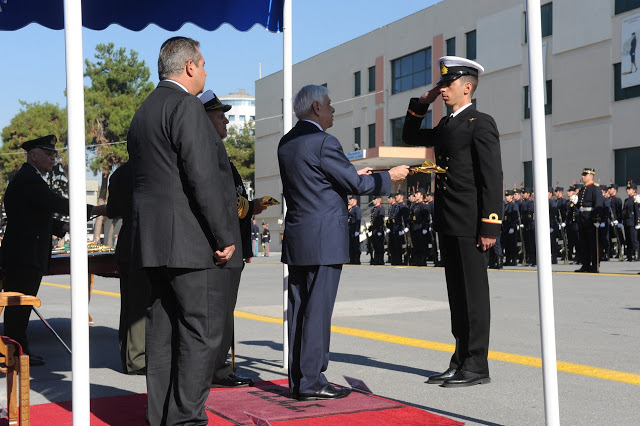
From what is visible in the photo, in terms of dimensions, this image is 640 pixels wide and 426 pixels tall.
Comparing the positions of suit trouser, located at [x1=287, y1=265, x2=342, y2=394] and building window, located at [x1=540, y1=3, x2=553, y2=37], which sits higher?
building window, located at [x1=540, y1=3, x2=553, y2=37]

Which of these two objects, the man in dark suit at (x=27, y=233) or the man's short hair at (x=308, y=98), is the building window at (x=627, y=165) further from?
the man's short hair at (x=308, y=98)

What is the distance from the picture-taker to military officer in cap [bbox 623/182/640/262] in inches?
935

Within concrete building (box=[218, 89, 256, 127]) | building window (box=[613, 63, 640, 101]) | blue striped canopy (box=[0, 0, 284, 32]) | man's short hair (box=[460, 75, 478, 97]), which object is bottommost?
man's short hair (box=[460, 75, 478, 97])

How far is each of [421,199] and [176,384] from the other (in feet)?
69.4

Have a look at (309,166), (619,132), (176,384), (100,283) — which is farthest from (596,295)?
(619,132)

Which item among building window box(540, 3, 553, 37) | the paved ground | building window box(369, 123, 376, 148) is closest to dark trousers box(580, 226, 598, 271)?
the paved ground

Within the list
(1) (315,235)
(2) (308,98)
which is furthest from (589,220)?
(1) (315,235)

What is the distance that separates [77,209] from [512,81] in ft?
112

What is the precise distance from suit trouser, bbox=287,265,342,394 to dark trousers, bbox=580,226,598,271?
1384 centimetres

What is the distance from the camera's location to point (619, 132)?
3152cm

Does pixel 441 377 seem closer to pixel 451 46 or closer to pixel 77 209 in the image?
pixel 77 209

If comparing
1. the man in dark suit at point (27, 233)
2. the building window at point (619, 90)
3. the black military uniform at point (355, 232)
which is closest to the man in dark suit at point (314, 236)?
the man in dark suit at point (27, 233)

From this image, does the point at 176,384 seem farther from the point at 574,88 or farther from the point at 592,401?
the point at 574,88

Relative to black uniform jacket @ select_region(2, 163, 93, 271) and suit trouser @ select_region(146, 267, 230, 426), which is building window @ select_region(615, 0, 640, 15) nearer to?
black uniform jacket @ select_region(2, 163, 93, 271)
